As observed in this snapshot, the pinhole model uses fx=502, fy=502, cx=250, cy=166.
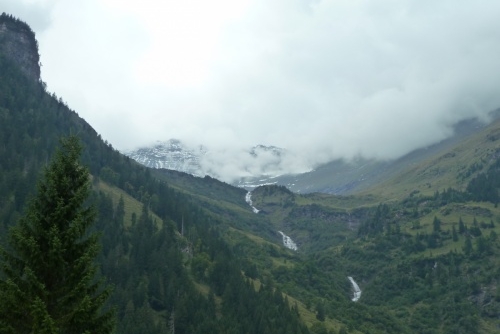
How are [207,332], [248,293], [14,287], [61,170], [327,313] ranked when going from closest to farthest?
[14,287] < [61,170] < [207,332] < [248,293] < [327,313]

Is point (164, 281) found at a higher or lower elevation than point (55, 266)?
lower

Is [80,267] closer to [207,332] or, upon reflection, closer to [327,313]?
[207,332]

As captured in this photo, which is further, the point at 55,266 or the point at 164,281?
the point at 164,281

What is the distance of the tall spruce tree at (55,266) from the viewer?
28.4m

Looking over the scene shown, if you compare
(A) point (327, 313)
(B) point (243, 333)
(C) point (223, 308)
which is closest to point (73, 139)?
(B) point (243, 333)

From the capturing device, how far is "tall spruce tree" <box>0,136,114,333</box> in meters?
28.4

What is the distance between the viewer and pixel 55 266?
29859 mm

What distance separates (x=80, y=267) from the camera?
98.0ft

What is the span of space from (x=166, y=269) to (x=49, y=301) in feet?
430

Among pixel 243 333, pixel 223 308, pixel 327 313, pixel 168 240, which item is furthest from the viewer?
pixel 327 313

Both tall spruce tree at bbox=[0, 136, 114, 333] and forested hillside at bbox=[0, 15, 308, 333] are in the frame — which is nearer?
tall spruce tree at bbox=[0, 136, 114, 333]

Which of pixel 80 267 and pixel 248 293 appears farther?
pixel 248 293

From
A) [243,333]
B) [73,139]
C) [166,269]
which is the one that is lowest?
[243,333]

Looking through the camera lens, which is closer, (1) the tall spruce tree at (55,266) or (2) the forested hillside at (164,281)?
(1) the tall spruce tree at (55,266)
